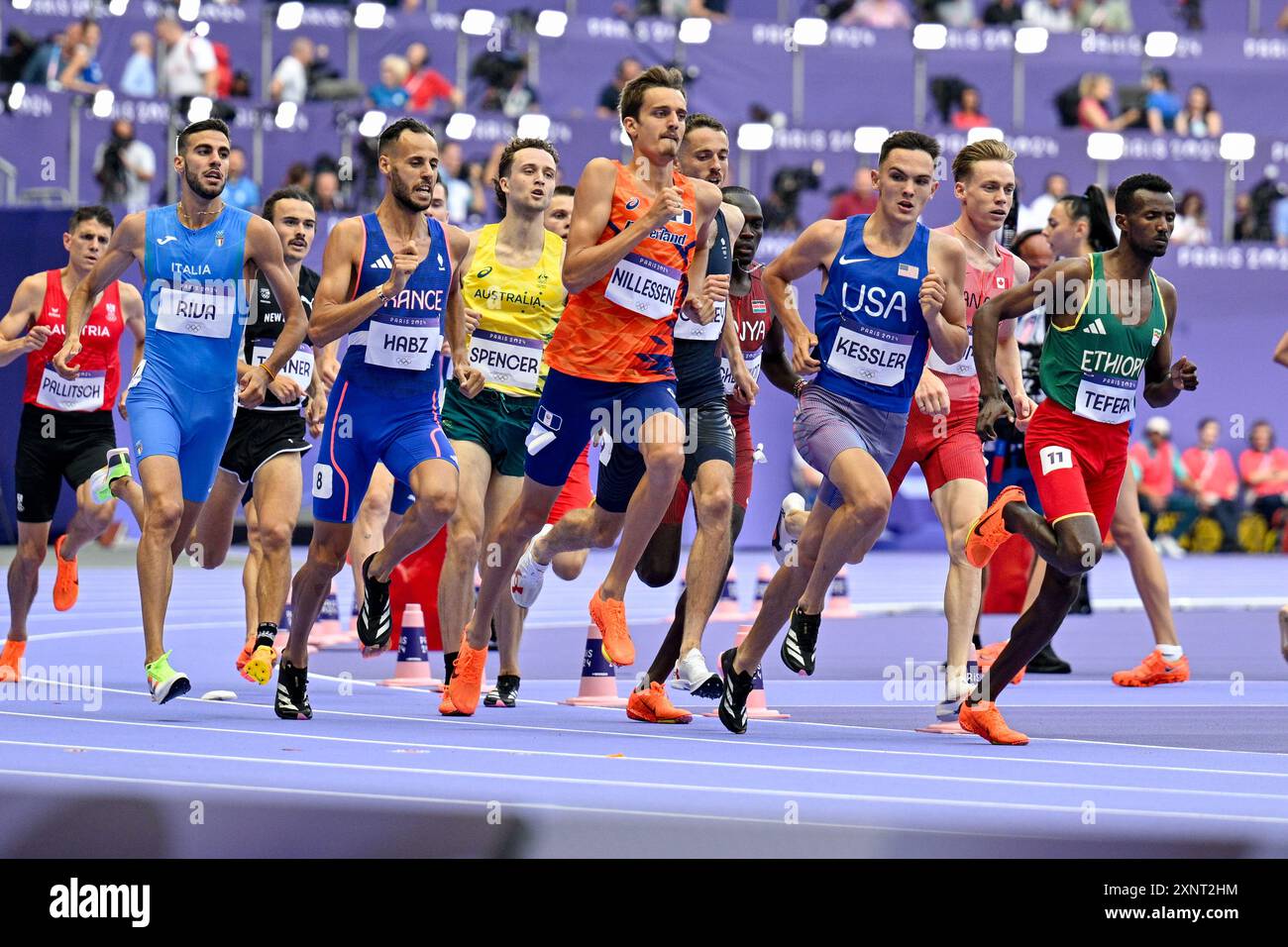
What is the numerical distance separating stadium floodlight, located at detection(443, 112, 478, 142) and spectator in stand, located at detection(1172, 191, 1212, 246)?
700 cm

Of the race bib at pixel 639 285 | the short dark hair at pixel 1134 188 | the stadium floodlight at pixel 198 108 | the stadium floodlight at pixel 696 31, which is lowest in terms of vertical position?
the race bib at pixel 639 285

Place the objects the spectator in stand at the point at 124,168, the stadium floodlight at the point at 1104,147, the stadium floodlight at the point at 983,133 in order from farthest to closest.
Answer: the stadium floodlight at the point at 1104,147 < the stadium floodlight at the point at 983,133 < the spectator in stand at the point at 124,168

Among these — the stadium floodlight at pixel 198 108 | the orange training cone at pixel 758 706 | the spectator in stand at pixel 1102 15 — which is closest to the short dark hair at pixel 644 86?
the orange training cone at pixel 758 706

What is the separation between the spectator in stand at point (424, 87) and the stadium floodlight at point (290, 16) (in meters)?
1.20

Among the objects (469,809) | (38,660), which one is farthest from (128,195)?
(469,809)

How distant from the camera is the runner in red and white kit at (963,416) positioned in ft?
25.5

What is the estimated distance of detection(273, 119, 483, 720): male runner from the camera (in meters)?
7.11

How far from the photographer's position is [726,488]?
24.2ft

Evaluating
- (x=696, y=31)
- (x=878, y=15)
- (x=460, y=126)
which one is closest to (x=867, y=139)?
(x=696, y=31)

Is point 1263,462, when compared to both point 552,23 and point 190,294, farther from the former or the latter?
A: point 190,294

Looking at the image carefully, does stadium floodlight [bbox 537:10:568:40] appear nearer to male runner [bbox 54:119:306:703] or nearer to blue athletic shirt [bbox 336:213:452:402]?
male runner [bbox 54:119:306:703]

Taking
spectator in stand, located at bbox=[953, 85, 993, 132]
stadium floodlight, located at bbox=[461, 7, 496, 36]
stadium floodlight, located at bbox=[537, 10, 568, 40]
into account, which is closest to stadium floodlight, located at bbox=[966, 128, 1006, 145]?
spectator in stand, located at bbox=[953, 85, 993, 132]

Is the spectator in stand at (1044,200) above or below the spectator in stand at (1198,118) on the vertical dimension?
below

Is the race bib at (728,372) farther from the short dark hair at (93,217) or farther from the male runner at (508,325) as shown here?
the short dark hair at (93,217)
